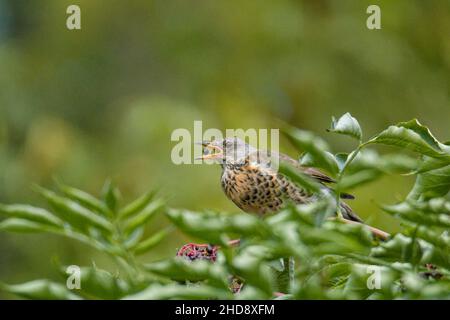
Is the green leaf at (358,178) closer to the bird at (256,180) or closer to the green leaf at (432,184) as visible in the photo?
the green leaf at (432,184)

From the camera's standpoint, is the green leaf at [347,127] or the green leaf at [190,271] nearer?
the green leaf at [190,271]

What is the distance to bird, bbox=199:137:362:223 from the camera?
342 centimetres

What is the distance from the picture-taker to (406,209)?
55.6 inches

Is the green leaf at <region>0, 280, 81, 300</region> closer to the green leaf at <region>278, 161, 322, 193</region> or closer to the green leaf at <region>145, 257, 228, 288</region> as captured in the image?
the green leaf at <region>145, 257, 228, 288</region>

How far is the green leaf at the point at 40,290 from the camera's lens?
1.34 meters

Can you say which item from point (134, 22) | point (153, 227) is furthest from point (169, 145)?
point (134, 22)

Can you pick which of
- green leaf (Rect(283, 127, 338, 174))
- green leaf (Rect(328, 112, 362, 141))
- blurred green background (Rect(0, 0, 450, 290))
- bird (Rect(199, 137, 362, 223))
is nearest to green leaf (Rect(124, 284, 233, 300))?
green leaf (Rect(283, 127, 338, 174))

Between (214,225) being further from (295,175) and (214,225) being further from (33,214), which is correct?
(33,214)

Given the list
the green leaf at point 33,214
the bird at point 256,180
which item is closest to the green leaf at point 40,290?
the green leaf at point 33,214

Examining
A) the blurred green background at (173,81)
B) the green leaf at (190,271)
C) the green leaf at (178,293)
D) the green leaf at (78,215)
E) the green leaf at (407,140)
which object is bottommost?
the green leaf at (178,293)

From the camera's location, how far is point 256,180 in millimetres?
3516

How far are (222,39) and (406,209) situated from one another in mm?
6750

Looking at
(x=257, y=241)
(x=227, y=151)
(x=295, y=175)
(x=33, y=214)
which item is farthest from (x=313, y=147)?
(x=227, y=151)

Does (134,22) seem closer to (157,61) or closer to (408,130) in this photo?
(157,61)
